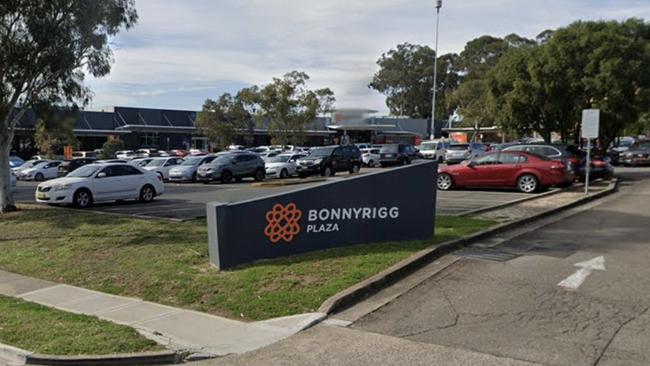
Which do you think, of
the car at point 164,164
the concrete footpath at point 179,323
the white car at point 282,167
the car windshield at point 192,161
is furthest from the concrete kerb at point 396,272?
the car at point 164,164

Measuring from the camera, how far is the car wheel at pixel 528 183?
20.0 m

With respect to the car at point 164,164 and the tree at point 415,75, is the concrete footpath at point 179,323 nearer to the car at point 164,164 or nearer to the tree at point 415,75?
the car at point 164,164

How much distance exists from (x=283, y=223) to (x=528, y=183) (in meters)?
13.2

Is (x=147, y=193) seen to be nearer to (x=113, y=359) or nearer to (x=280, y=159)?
(x=280, y=159)

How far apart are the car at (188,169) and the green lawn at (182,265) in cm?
1807

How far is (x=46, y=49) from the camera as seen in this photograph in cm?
1634

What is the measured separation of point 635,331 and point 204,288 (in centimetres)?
542

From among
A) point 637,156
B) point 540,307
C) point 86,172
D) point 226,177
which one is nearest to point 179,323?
point 540,307

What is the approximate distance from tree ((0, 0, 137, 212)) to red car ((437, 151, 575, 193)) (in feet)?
40.5

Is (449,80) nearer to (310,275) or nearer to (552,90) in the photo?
(552,90)

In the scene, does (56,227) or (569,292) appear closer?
(569,292)

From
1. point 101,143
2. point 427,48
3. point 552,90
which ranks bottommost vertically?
point 101,143

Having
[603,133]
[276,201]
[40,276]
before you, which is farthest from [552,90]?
[40,276]

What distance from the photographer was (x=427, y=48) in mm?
87938
